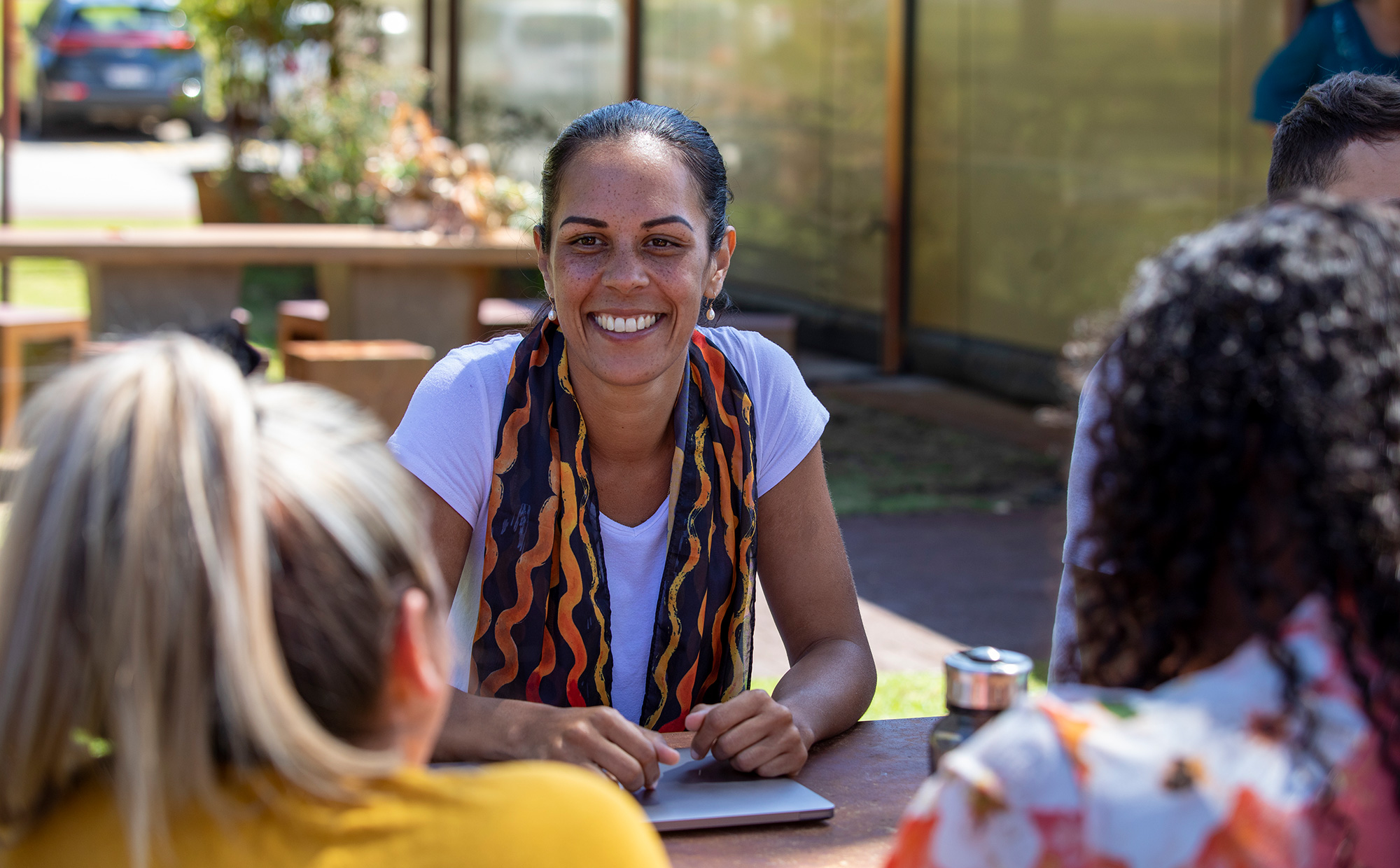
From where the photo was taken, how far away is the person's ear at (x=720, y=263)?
244 cm

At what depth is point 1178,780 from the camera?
3.32ft

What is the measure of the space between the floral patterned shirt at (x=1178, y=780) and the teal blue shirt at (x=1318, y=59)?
2891mm

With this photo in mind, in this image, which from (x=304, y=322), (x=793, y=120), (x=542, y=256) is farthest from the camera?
(x=793, y=120)

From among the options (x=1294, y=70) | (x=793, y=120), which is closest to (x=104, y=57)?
(x=793, y=120)

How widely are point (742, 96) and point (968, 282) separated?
2.65 m

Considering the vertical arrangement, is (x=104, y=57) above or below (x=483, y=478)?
above

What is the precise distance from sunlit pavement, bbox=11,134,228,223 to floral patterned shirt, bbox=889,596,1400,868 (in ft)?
42.5

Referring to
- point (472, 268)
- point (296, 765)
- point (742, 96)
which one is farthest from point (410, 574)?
point (742, 96)

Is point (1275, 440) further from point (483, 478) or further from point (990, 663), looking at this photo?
point (483, 478)

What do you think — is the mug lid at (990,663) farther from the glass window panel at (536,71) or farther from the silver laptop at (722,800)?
the glass window panel at (536,71)

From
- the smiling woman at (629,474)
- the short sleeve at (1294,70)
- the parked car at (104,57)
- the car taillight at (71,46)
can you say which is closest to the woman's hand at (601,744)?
the smiling woman at (629,474)

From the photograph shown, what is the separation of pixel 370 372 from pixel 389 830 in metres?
5.05

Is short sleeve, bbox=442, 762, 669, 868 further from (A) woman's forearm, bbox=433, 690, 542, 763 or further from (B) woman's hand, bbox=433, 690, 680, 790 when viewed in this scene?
(A) woman's forearm, bbox=433, 690, 542, 763

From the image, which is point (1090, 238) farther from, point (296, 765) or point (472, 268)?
point (296, 765)
